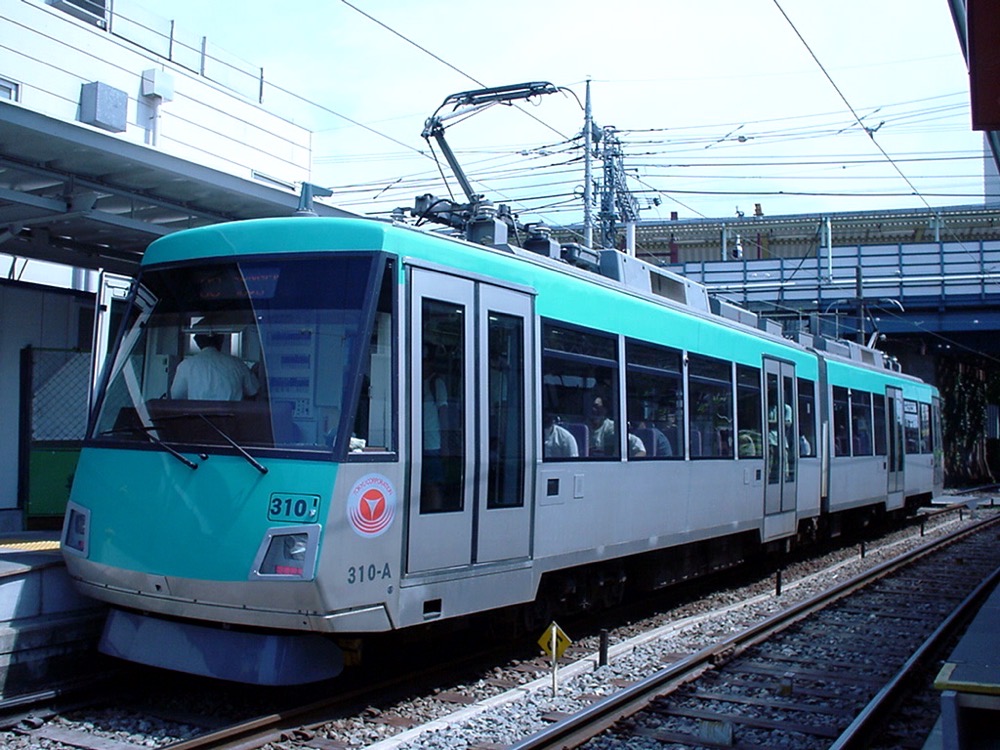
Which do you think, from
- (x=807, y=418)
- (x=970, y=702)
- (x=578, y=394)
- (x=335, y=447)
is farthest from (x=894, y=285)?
(x=335, y=447)

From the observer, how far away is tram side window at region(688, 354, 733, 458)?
1062cm

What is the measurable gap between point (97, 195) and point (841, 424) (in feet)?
38.4

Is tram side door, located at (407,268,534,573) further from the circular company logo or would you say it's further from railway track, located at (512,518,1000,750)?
railway track, located at (512,518,1000,750)

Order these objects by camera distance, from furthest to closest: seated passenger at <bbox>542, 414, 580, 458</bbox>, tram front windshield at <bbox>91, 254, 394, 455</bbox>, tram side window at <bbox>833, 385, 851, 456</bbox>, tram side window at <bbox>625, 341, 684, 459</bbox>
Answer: tram side window at <bbox>833, 385, 851, 456</bbox>
tram side window at <bbox>625, 341, 684, 459</bbox>
seated passenger at <bbox>542, 414, 580, 458</bbox>
tram front windshield at <bbox>91, 254, 394, 455</bbox>

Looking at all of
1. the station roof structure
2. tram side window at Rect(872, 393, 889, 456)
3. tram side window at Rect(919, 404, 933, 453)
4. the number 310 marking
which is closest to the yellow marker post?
the number 310 marking

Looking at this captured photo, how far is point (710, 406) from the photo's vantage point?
11102mm

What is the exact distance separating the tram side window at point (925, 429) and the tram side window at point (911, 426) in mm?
474

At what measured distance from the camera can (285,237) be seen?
6766 millimetres

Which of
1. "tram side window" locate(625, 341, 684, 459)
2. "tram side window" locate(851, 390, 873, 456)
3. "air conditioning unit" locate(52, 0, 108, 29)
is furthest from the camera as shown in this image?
"tram side window" locate(851, 390, 873, 456)

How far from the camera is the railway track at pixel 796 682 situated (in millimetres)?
6492

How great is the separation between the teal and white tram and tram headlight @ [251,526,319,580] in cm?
1

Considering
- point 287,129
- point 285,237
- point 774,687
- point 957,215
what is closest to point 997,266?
point 957,215

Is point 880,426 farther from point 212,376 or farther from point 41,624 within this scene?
point 41,624

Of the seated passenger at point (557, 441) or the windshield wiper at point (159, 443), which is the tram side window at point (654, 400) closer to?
the seated passenger at point (557, 441)
